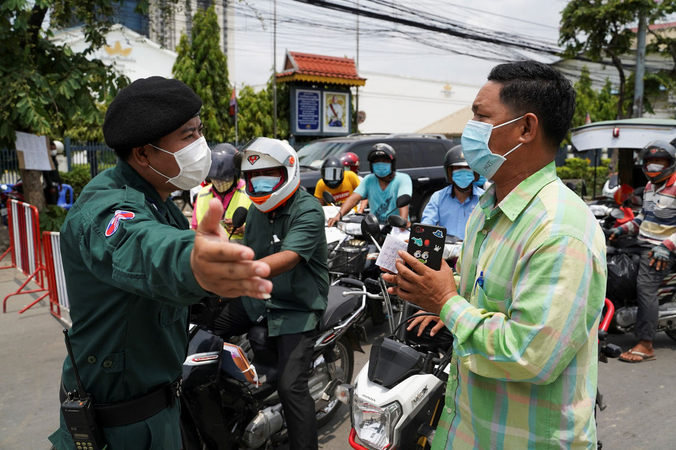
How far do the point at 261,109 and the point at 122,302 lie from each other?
840 inches

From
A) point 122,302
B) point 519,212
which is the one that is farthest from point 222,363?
point 519,212

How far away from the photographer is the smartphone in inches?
67.4

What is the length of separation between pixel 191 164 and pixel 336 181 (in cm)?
520

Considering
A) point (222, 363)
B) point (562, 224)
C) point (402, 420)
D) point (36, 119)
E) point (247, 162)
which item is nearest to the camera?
point (562, 224)

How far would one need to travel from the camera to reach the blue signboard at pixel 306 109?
20297 millimetres

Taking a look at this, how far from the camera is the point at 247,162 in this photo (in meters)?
3.10

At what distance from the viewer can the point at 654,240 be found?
516 cm

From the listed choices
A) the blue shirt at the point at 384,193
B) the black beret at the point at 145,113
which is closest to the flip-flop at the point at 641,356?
the blue shirt at the point at 384,193

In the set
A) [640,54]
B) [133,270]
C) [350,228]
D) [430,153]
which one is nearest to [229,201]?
[350,228]

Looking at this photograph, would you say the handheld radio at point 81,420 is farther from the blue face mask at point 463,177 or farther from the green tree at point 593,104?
the green tree at point 593,104

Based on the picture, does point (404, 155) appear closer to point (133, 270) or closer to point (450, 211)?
point (450, 211)

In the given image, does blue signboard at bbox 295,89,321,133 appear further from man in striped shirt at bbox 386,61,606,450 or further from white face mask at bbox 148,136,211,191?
man in striped shirt at bbox 386,61,606,450

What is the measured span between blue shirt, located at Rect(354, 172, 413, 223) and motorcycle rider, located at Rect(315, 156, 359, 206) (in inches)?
34.4

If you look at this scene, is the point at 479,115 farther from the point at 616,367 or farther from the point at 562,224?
the point at 616,367
